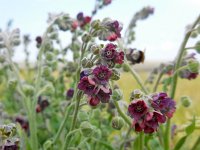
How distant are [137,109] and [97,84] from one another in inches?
4.0

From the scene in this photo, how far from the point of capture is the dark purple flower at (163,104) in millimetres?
1053

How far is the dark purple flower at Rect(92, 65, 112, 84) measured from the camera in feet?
3.41

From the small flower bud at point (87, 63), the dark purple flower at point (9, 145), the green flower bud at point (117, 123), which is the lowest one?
the dark purple flower at point (9, 145)

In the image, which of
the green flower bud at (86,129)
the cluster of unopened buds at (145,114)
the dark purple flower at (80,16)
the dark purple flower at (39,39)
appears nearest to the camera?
the cluster of unopened buds at (145,114)

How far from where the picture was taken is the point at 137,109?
3.36 ft

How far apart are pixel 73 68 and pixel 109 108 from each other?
0.79 ft

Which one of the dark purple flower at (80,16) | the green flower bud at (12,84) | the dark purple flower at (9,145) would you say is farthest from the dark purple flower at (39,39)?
the dark purple flower at (9,145)

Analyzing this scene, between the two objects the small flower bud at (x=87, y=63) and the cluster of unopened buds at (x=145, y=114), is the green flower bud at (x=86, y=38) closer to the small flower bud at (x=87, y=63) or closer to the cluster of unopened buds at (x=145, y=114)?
the small flower bud at (x=87, y=63)

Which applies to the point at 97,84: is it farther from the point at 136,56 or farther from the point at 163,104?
the point at 136,56

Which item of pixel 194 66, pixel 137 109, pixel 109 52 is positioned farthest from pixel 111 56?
pixel 194 66

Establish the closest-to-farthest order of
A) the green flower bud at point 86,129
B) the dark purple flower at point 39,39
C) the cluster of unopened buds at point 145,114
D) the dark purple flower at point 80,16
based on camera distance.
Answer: the cluster of unopened buds at point 145,114, the green flower bud at point 86,129, the dark purple flower at point 39,39, the dark purple flower at point 80,16

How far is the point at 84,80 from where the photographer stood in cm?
104

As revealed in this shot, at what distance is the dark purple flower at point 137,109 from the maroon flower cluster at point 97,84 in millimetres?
61

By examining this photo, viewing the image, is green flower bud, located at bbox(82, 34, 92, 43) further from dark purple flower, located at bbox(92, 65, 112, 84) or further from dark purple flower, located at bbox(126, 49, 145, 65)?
dark purple flower, located at bbox(126, 49, 145, 65)
